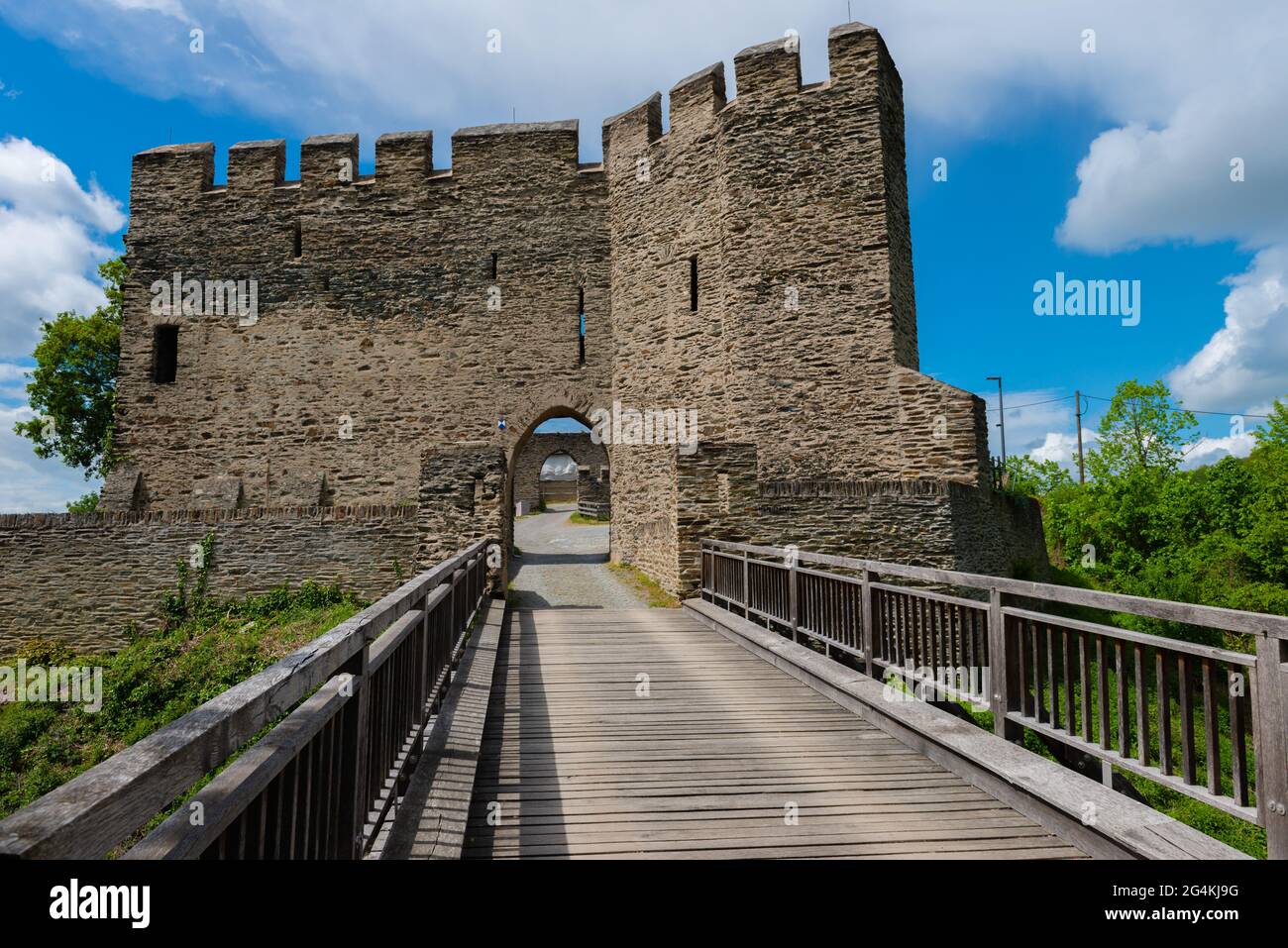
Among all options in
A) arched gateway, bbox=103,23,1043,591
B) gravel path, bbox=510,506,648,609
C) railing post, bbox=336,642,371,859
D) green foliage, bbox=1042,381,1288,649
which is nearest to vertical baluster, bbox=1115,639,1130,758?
railing post, bbox=336,642,371,859

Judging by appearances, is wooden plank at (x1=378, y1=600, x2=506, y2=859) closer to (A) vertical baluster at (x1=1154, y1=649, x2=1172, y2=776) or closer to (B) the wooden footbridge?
(B) the wooden footbridge

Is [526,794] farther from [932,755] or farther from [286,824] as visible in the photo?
[932,755]

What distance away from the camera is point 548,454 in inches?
1155

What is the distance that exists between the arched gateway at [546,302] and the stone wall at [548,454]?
11.2m

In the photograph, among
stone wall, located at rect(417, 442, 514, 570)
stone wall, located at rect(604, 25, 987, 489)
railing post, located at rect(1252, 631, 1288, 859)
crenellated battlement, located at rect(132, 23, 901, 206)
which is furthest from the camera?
crenellated battlement, located at rect(132, 23, 901, 206)

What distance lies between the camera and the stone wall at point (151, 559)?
510 inches

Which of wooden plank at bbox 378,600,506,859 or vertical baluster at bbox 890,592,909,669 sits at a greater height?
vertical baluster at bbox 890,592,909,669

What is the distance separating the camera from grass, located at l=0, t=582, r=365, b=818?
10.5m

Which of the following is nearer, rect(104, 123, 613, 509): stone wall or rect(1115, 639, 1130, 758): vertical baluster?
rect(1115, 639, 1130, 758): vertical baluster

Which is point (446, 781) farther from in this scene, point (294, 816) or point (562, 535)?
point (562, 535)

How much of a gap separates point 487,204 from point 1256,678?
53.9ft
